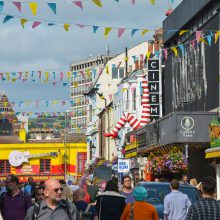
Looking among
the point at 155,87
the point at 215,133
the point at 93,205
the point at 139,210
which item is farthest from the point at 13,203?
the point at 155,87

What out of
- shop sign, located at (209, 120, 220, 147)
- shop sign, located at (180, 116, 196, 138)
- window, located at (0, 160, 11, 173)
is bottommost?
shop sign, located at (209, 120, 220, 147)

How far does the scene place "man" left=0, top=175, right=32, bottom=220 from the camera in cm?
1603

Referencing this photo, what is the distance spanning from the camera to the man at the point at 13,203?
1603cm

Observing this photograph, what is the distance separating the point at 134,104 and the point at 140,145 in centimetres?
1238

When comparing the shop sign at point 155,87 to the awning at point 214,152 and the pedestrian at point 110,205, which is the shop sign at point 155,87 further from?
the pedestrian at point 110,205

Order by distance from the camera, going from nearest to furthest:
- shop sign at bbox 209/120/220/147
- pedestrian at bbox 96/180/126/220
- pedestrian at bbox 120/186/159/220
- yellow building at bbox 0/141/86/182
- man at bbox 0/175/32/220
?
pedestrian at bbox 120/186/159/220
man at bbox 0/175/32/220
pedestrian at bbox 96/180/126/220
shop sign at bbox 209/120/220/147
yellow building at bbox 0/141/86/182

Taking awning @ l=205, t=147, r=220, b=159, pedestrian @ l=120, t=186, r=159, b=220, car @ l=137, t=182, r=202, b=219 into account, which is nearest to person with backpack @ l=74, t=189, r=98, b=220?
pedestrian @ l=120, t=186, r=159, b=220

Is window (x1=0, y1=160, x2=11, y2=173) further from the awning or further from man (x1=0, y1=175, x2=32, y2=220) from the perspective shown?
man (x1=0, y1=175, x2=32, y2=220)

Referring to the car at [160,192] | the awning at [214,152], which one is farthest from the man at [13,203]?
the awning at [214,152]

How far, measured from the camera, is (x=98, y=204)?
16.9 metres

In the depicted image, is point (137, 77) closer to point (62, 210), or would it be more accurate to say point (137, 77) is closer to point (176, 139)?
point (176, 139)

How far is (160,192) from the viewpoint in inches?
811

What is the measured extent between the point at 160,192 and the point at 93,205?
4983mm

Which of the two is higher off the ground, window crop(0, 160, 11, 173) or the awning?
window crop(0, 160, 11, 173)
